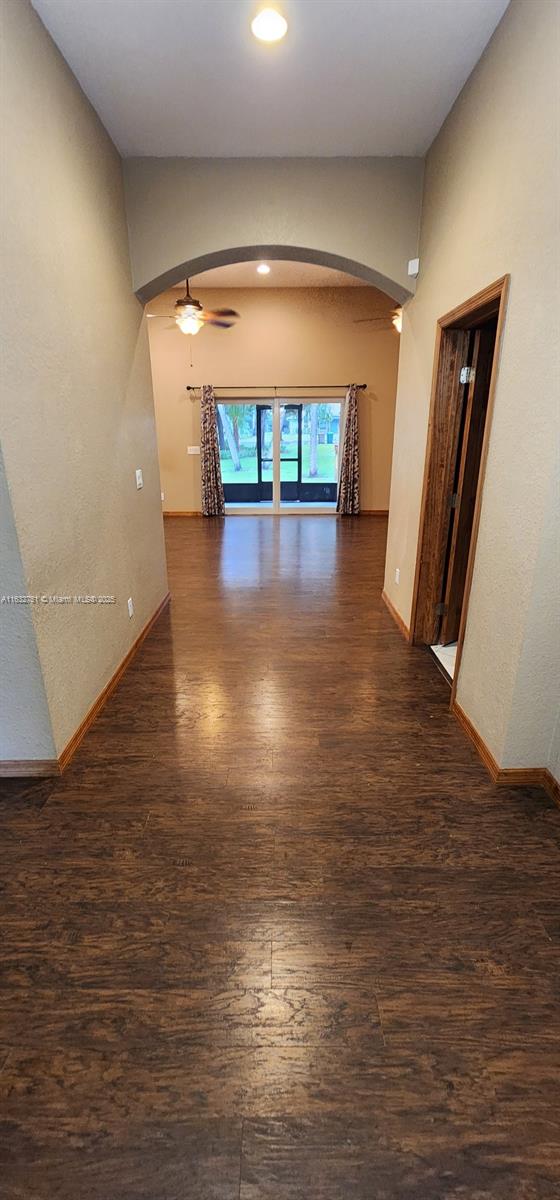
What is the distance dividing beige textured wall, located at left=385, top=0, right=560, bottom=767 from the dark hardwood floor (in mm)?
381

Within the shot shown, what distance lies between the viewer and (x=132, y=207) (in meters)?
3.03

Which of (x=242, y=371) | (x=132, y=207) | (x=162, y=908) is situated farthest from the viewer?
(x=242, y=371)

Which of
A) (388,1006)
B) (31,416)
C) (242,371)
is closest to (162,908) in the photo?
(388,1006)

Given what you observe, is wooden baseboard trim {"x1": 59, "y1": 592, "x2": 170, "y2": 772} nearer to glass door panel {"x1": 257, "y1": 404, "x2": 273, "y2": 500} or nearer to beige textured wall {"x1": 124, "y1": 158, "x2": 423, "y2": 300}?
beige textured wall {"x1": 124, "y1": 158, "x2": 423, "y2": 300}

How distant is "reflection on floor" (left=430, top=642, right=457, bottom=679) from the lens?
311 centimetres

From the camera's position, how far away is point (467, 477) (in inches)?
120

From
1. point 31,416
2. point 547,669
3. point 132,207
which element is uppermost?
point 132,207

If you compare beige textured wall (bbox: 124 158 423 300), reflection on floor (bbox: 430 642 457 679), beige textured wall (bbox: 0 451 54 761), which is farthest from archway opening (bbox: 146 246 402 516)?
beige textured wall (bbox: 0 451 54 761)

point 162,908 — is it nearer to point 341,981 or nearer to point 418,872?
point 341,981

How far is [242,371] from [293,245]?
5309 mm

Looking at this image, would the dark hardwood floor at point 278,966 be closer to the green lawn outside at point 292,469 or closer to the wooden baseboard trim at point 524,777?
the wooden baseboard trim at point 524,777

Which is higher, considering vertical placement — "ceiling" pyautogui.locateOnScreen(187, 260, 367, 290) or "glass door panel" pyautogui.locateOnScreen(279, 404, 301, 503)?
"ceiling" pyautogui.locateOnScreen(187, 260, 367, 290)

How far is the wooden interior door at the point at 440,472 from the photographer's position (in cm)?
282

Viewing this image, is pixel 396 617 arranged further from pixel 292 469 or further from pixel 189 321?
pixel 292 469
